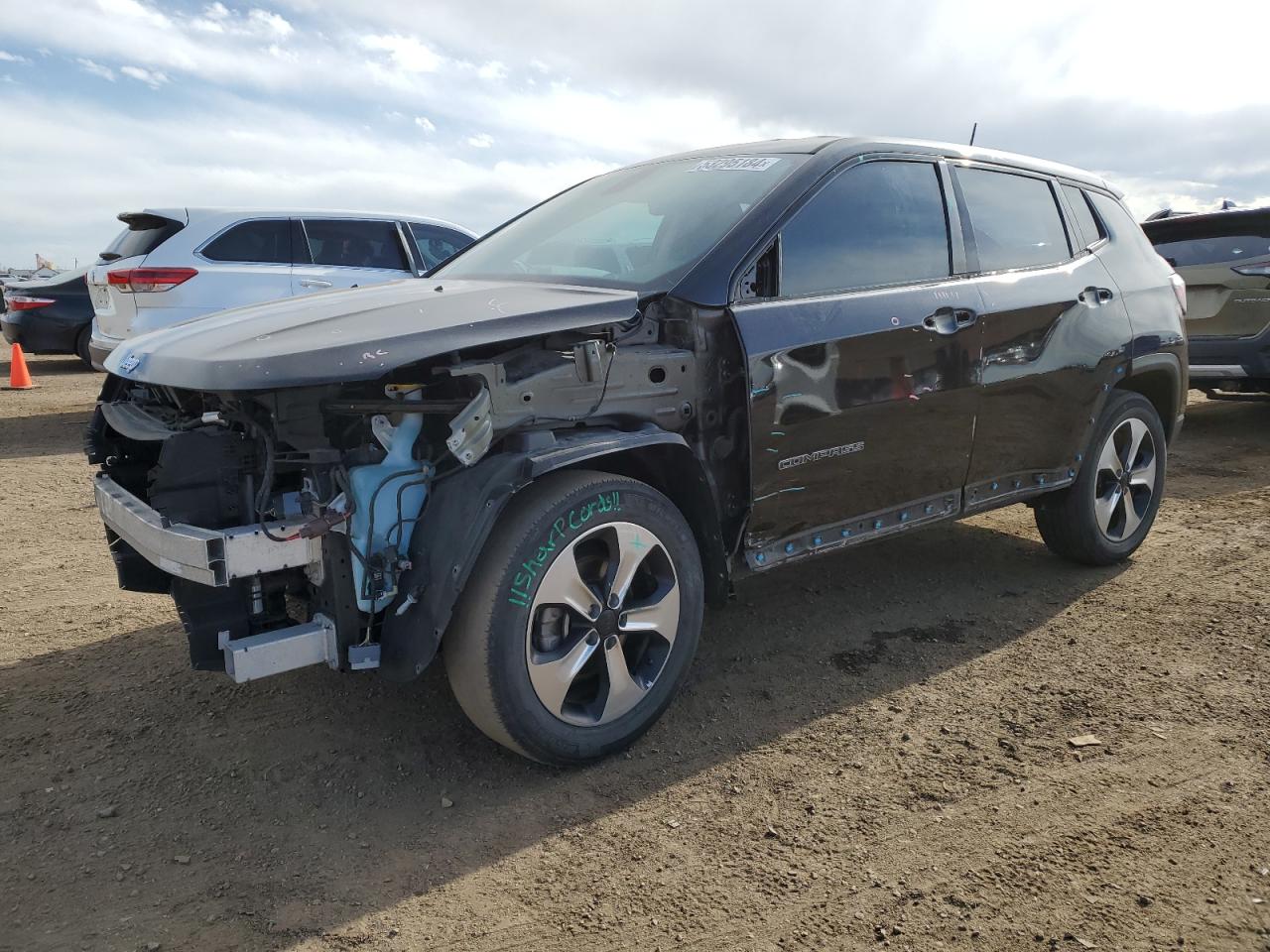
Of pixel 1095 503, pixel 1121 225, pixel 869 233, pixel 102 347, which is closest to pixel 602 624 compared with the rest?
pixel 869 233

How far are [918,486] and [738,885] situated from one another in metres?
1.84

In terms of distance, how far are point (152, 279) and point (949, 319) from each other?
6.38 m

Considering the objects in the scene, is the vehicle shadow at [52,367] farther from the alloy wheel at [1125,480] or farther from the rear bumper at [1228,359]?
the rear bumper at [1228,359]

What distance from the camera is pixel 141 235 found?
25.9 ft

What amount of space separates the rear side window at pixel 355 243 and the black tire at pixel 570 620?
621cm

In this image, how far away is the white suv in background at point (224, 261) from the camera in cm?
756

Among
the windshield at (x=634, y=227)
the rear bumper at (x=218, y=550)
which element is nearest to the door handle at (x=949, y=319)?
the windshield at (x=634, y=227)

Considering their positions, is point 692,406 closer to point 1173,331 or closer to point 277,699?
point 277,699

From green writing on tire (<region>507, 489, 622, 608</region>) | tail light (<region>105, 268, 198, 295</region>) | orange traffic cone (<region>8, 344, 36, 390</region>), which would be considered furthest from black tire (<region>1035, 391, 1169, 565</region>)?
orange traffic cone (<region>8, 344, 36, 390</region>)

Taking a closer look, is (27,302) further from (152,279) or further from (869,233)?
(869,233)

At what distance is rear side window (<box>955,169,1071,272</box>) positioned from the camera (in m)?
3.91

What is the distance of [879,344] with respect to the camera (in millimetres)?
3385

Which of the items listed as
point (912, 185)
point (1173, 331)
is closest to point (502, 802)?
point (912, 185)

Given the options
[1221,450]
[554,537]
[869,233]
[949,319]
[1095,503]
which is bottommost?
[1221,450]
